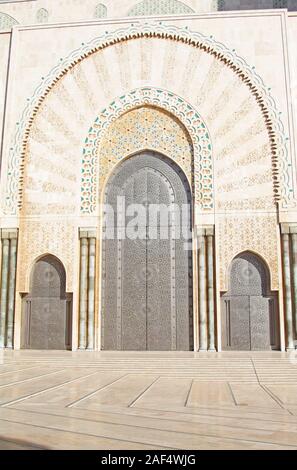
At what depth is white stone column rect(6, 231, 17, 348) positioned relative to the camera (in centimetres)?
706

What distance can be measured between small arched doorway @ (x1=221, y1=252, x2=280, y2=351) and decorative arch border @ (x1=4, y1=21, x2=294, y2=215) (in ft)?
3.40

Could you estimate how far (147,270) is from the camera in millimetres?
7156

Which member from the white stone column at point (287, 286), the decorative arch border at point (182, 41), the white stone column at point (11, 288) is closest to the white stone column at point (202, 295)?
the white stone column at point (287, 286)

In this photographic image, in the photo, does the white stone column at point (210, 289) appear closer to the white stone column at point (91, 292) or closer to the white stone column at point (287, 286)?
the white stone column at point (287, 286)

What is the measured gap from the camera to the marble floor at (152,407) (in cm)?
170

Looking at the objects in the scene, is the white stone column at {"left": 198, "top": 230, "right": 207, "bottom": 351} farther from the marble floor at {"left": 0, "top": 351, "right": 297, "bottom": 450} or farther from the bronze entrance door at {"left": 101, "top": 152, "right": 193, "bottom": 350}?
the marble floor at {"left": 0, "top": 351, "right": 297, "bottom": 450}

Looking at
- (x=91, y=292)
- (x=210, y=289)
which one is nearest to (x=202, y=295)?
(x=210, y=289)

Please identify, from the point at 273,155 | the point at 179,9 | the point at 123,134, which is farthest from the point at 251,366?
the point at 179,9

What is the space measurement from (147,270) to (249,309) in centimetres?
155

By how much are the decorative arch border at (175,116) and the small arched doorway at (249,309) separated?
104cm

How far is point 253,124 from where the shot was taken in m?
7.21

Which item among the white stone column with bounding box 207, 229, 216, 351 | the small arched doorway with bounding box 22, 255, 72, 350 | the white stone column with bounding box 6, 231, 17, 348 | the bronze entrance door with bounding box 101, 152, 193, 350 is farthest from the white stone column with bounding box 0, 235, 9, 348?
the white stone column with bounding box 207, 229, 216, 351

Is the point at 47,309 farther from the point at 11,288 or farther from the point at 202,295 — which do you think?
the point at 202,295

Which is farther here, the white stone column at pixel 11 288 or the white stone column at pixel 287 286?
the white stone column at pixel 11 288
